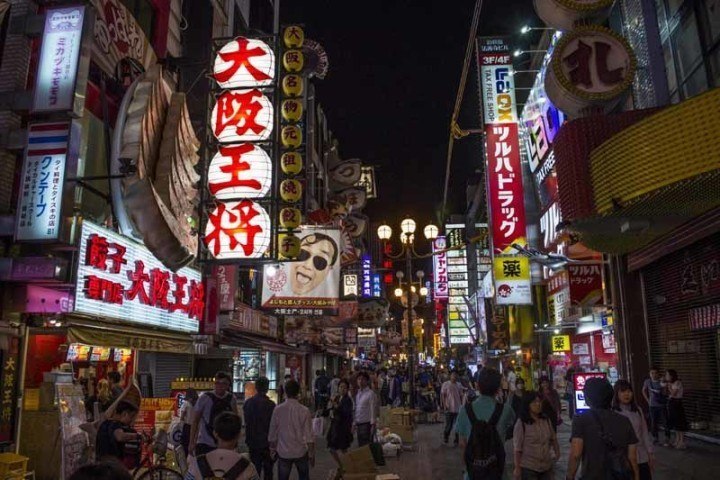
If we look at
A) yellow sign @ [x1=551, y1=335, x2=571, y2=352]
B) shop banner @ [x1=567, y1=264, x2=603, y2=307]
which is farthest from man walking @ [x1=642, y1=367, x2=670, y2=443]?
yellow sign @ [x1=551, y1=335, x2=571, y2=352]

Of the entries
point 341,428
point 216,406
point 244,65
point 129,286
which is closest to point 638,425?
point 341,428

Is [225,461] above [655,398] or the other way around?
above

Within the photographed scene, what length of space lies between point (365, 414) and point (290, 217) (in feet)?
15.4

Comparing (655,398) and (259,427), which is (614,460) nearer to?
(259,427)

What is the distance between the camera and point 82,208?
1245 cm

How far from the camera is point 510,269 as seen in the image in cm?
2306

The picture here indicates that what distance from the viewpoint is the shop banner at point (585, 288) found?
17.9m

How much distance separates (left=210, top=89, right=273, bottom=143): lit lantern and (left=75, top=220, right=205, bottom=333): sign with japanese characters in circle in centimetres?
336

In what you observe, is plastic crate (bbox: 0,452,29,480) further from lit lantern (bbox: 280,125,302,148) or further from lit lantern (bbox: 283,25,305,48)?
lit lantern (bbox: 283,25,305,48)

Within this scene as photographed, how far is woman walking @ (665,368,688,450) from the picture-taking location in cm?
1298

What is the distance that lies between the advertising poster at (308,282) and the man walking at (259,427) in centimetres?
925

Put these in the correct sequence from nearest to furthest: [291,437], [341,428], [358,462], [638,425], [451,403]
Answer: [638,425], [358,462], [291,437], [341,428], [451,403]

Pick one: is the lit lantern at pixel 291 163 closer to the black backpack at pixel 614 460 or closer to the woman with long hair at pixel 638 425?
the woman with long hair at pixel 638 425

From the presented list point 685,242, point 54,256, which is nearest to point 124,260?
point 54,256
